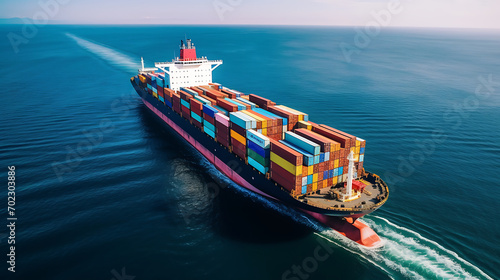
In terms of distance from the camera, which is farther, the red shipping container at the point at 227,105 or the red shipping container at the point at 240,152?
the red shipping container at the point at 227,105

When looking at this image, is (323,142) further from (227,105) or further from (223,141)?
(227,105)

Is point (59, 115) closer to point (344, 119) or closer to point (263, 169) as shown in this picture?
point (263, 169)

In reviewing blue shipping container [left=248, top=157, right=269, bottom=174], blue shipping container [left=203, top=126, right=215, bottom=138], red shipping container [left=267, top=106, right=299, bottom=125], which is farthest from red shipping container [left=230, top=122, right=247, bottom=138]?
red shipping container [left=267, top=106, right=299, bottom=125]

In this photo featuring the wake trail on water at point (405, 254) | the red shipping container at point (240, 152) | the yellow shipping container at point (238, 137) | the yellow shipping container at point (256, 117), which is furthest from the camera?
the red shipping container at point (240, 152)

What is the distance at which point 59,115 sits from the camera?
52938mm

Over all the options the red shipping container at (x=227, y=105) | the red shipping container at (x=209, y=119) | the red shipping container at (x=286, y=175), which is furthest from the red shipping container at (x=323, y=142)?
the red shipping container at (x=209, y=119)

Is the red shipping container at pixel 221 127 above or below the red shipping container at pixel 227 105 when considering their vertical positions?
below

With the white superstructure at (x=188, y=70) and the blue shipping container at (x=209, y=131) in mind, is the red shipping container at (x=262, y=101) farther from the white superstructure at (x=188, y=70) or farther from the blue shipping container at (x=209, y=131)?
the white superstructure at (x=188, y=70)

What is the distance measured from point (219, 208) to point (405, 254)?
703 inches

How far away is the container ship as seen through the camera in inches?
993

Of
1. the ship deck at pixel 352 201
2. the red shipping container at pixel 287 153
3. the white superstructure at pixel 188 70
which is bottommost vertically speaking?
the ship deck at pixel 352 201

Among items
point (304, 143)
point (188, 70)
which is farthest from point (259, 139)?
point (188, 70)

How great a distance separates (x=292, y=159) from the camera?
24.9 meters

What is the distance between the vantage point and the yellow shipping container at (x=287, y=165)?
25.0m
